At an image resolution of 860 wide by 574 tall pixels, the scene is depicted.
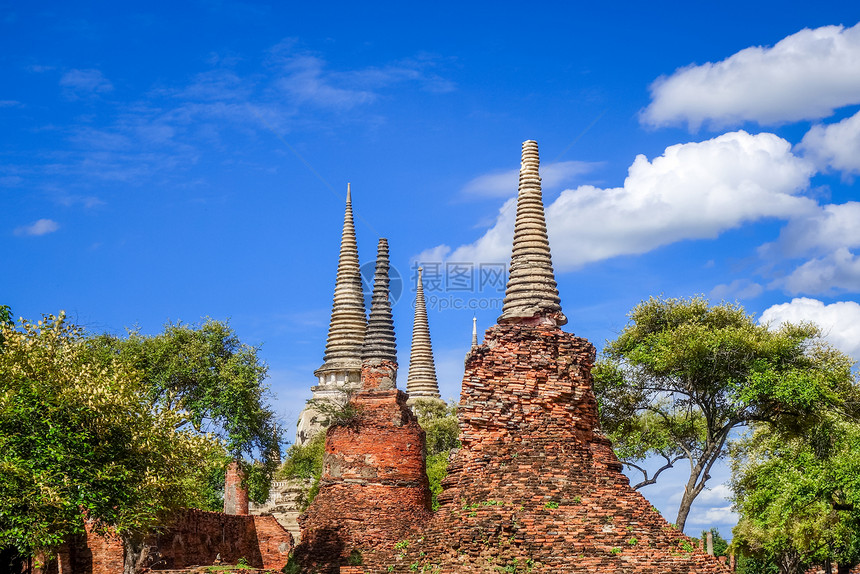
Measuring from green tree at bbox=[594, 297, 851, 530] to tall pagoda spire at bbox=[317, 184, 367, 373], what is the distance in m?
27.8

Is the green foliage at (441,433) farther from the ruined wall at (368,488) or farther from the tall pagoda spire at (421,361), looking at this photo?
the ruined wall at (368,488)

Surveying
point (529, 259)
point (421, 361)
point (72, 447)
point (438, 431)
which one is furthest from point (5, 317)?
point (421, 361)

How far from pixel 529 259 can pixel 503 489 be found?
2176 centimetres

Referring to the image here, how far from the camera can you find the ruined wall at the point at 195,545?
28.0 meters

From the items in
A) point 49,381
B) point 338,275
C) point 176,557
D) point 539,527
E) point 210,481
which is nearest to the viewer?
point 539,527

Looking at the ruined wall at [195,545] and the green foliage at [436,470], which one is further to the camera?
the green foliage at [436,470]

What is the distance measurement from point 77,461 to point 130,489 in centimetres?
129

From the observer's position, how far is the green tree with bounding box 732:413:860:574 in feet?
98.9

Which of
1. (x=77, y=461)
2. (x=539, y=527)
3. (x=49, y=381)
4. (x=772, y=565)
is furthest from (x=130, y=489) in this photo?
(x=772, y=565)

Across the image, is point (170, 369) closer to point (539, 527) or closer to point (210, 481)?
point (210, 481)

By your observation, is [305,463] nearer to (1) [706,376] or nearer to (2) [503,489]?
(1) [706,376]

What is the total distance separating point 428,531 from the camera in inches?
770

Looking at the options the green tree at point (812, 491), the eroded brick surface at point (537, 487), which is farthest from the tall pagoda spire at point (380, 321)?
the eroded brick surface at point (537, 487)

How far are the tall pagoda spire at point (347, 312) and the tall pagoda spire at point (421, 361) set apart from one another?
4972mm
